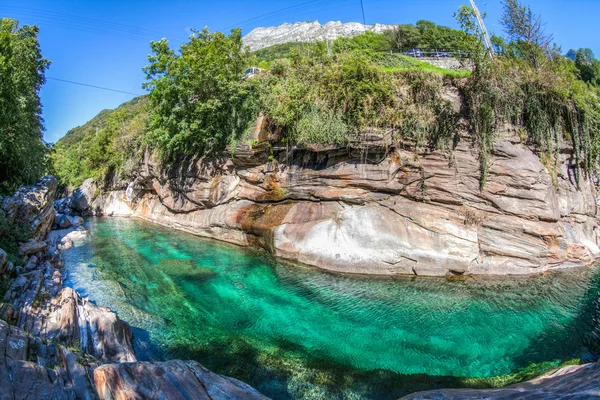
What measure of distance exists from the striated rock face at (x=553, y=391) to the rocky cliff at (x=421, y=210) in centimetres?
691

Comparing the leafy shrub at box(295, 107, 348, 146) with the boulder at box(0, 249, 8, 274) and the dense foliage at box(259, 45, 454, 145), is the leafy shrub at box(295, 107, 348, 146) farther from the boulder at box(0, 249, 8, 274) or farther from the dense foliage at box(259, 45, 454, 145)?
the boulder at box(0, 249, 8, 274)

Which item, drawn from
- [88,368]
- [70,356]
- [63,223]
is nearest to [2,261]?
[70,356]

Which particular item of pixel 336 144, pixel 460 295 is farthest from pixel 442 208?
pixel 336 144

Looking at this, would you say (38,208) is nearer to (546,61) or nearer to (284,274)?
(284,274)

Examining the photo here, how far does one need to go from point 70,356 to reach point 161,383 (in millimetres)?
1701

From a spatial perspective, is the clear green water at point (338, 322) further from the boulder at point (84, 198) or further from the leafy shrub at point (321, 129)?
the boulder at point (84, 198)

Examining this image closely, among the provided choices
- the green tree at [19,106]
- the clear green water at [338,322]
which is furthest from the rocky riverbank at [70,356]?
the green tree at [19,106]

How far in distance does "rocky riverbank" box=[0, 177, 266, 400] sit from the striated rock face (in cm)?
268

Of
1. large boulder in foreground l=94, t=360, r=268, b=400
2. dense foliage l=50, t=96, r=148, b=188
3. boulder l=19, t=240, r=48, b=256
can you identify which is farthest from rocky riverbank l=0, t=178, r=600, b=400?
dense foliage l=50, t=96, r=148, b=188

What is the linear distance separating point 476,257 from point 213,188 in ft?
44.3

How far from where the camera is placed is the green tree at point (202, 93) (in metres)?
16.3

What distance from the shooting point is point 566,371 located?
16.5 ft

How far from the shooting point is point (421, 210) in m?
12.5

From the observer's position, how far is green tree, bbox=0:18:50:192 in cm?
1284
